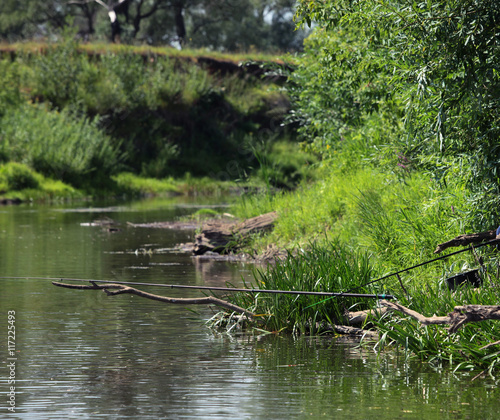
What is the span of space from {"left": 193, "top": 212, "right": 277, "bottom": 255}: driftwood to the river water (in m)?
4.11

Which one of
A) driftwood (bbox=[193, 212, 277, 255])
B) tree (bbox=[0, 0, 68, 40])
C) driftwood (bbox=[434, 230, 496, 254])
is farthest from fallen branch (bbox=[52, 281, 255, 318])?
tree (bbox=[0, 0, 68, 40])

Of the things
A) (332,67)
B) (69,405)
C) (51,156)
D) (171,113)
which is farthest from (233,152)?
(69,405)

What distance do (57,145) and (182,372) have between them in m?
31.3

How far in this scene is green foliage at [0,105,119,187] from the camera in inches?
1432

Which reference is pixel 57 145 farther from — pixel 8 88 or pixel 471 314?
pixel 471 314

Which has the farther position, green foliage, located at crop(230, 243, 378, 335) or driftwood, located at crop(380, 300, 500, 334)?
green foliage, located at crop(230, 243, 378, 335)

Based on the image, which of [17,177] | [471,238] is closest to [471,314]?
[471,238]

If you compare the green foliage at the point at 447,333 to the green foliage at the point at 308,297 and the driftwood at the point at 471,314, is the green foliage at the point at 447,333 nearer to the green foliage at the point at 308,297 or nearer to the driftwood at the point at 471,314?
the green foliage at the point at 308,297

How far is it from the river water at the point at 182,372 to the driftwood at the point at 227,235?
13.5ft

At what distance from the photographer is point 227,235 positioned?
16562 millimetres

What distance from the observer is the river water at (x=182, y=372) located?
19.6ft

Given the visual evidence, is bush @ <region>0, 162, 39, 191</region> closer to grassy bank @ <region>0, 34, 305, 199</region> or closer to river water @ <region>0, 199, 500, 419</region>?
grassy bank @ <region>0, 34, 305, 199</region>

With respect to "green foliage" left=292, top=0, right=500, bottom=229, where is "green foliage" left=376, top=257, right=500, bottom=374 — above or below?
below

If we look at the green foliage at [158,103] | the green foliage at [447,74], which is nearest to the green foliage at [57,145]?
the green foliage at [158,103]
